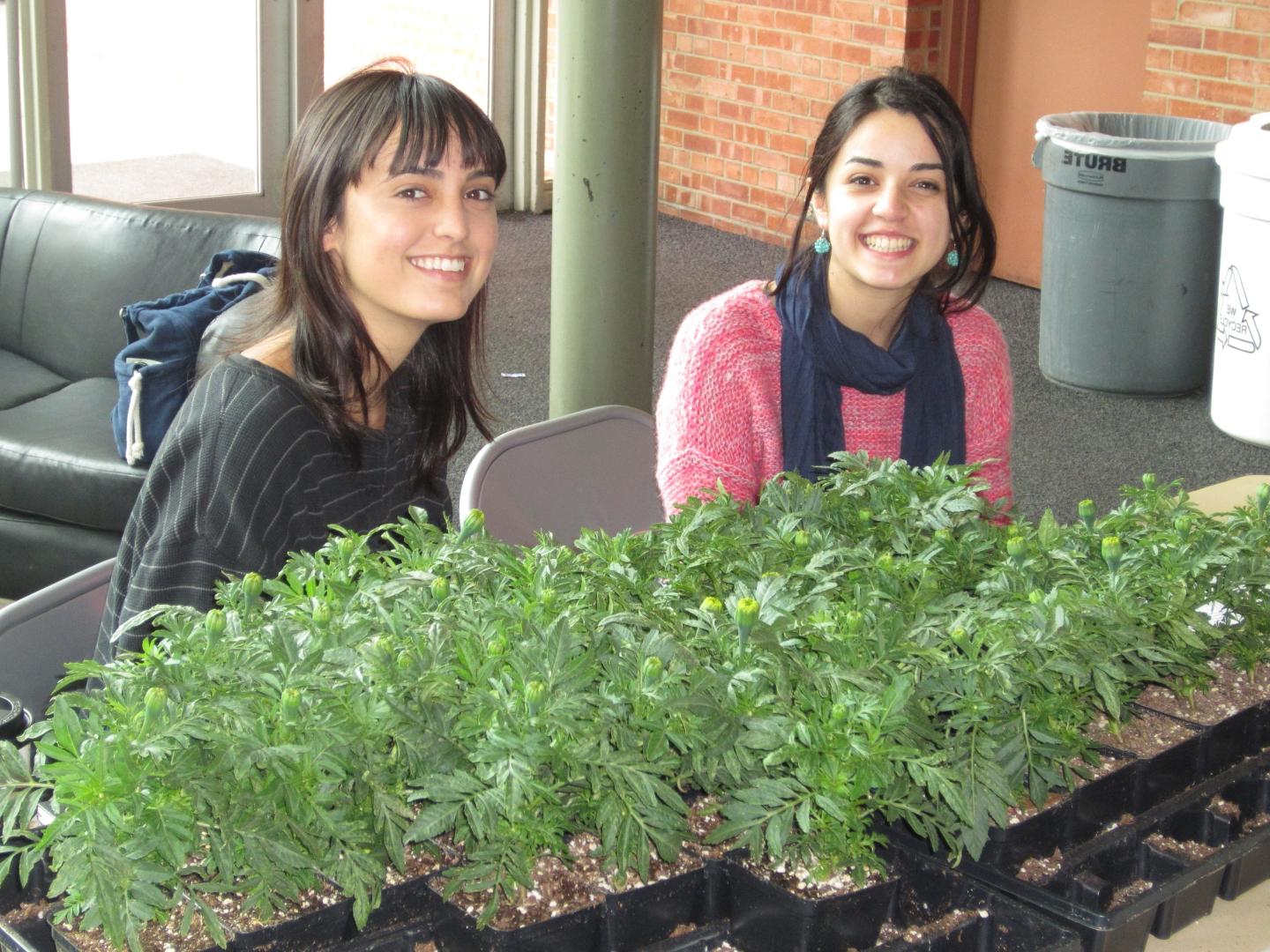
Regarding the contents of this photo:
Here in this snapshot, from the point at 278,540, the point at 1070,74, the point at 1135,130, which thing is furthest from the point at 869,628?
the point at 1070,74

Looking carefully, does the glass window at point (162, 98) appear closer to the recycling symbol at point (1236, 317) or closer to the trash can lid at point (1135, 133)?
the trash can lid at point (1135, 133)

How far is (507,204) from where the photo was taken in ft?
24.6

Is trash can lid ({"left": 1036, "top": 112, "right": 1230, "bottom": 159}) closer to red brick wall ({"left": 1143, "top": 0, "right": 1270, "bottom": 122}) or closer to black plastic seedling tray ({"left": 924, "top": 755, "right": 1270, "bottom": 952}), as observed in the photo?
red brick wall ({"left": 1143, "top": 0, "right": 1270, "bottom": 122})

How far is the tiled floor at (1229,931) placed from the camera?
1219mm

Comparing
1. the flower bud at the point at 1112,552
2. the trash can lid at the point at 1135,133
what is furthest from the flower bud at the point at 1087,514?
the trash can lid at the point at 1135,133

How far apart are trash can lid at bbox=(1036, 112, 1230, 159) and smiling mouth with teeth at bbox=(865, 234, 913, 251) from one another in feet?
9.61

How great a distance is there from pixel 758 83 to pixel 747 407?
5.04 m

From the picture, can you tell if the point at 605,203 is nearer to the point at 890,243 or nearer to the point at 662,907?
the point at 890,243

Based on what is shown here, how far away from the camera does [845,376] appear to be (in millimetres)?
2342

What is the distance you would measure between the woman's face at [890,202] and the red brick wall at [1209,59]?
3.48 m

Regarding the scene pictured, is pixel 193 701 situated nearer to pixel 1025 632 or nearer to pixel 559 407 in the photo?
pixel 1025 632

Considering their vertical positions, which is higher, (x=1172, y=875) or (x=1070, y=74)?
(x=1070, y=74)

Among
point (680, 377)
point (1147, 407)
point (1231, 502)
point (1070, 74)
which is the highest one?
point (1070, 74)

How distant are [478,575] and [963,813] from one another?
1.34 feet
